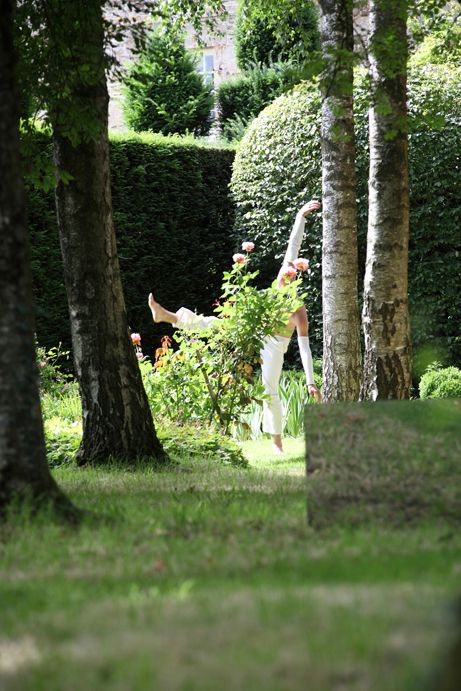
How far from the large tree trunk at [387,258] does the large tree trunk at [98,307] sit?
2.12m

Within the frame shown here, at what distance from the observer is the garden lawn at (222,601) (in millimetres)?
2201

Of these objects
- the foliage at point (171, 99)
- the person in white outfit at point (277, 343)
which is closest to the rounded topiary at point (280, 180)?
the person in white outfit at point (277, 343)

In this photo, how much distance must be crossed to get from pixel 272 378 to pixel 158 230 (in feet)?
20.2

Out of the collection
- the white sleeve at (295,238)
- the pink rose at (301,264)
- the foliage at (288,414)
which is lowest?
the foliage at (288,414)

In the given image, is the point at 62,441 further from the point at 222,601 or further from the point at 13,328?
the point at 222,601

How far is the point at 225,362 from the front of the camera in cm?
920

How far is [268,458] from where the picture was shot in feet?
28.3

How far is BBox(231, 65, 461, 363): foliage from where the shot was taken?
12.2 meters

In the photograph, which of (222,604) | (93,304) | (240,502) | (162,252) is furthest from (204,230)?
(222,604)

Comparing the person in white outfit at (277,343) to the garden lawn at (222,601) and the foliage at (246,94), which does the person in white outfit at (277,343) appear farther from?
the foliage at (246,94)

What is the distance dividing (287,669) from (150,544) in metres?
1.76

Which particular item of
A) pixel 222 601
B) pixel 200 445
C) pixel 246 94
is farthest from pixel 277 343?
pixel 246 94

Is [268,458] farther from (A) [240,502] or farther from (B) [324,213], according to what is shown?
(A) [240,502]

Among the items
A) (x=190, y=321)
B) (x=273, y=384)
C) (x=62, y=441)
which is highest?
(x=190, y=321)
